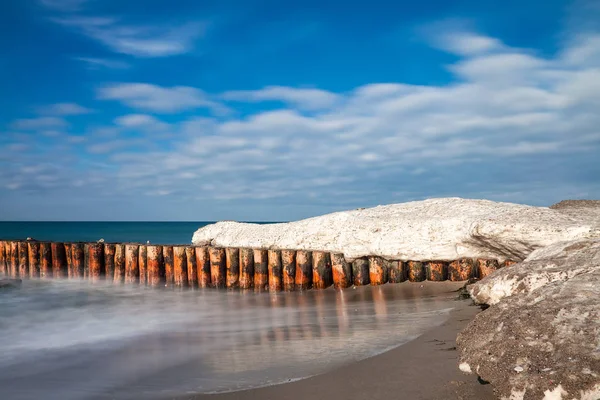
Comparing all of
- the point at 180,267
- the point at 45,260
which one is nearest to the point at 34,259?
the point at 45,260

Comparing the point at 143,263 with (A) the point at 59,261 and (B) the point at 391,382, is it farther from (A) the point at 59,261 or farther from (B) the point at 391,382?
(B) the point at 391,382

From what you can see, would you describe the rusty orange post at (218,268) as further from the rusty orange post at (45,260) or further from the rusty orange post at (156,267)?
the rusty orange post at (45,260)

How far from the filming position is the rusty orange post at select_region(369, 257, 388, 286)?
8.41 meters

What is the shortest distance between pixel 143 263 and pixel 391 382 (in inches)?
308

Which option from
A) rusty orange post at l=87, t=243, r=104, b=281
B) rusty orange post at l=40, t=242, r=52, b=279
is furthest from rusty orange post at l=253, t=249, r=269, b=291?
rusty orange post at l=40, t=242, r=52, b=279

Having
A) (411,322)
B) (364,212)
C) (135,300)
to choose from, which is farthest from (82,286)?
(411,322)

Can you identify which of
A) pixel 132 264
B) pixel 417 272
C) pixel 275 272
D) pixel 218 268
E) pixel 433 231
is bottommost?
Answer: pixel 417 272

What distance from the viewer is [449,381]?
3297 millimetres

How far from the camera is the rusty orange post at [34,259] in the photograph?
37.3 feet

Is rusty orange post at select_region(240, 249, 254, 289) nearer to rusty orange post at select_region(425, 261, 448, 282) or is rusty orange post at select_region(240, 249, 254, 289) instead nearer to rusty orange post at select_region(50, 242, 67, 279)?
rusty orange post at select_region(425, 261, 448, 282)

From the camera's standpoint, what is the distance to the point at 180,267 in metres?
9.64

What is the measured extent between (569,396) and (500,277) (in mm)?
2863

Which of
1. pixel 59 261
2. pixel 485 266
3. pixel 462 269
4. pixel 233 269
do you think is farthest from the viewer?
pixel 59 261

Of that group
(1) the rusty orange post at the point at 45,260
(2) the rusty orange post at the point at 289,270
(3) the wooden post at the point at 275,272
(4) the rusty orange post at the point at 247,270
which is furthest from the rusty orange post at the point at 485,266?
(1) the rusty orange post at the point at 45,260
